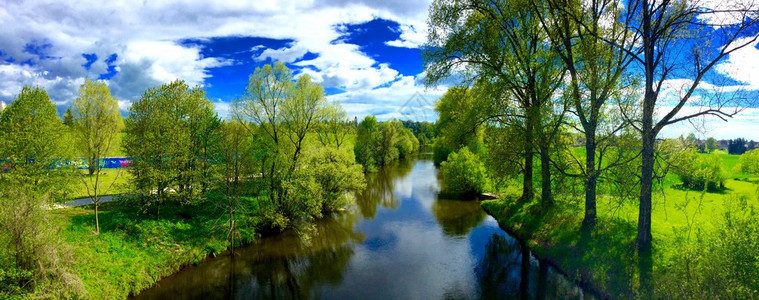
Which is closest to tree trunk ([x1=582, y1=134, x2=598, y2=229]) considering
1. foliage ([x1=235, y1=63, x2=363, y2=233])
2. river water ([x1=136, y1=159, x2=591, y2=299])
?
river water ([x1=136, y1=159, x2=591, y2=299])

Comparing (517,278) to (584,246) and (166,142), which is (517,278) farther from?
(166,142)

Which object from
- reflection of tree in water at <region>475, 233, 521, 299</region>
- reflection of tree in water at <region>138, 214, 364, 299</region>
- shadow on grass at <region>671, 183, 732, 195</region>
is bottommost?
reflection of tree in water at <region>138, 214, 364, 299</region>

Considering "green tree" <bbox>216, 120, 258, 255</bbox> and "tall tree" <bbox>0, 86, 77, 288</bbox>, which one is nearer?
"tall tree" <bbox>0, 86, 77, 288</bbox>

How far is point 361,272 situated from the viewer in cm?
1645

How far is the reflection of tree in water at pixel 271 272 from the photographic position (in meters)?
14.8

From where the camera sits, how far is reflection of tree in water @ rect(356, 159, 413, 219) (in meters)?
30.4

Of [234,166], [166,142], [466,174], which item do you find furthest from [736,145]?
[166,142]

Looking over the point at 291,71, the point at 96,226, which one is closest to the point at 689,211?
the point at 291,71

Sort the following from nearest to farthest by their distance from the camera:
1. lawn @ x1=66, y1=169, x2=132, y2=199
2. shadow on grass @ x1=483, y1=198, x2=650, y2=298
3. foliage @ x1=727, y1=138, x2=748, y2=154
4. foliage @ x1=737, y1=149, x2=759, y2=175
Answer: shadow on grass @ x1=483, y1=198, x2=650, y2=298 → lawn @ x1=66, y1=169, x2=132, y2=199 → foliage @ x1=737, y1=149, x2=759, y2=175 → foliage @ x1=727, y1=138, x2=748, y2=154

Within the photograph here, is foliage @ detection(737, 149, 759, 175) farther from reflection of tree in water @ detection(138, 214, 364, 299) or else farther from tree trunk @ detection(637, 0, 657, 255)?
reflection of tree in water @ detection(138, 214, 364, 299)

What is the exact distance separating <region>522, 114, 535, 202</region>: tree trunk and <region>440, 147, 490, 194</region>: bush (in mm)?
7941

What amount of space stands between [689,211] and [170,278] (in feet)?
88.6

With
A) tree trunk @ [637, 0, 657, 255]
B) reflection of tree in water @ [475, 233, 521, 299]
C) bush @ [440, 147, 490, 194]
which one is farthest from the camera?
bush @ [440, 147, 490, 194]

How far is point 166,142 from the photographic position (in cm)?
1972
